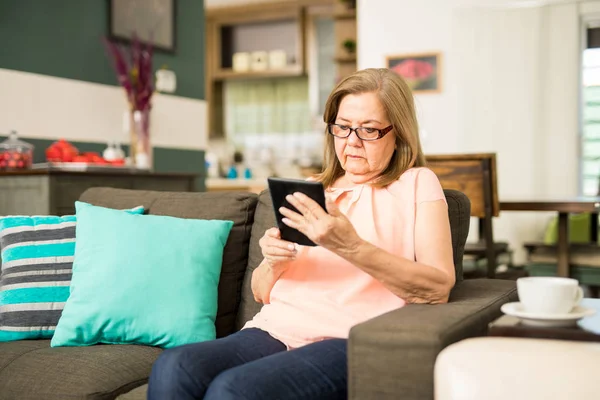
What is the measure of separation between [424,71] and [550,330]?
4.99 m

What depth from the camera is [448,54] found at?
5914 millimetres

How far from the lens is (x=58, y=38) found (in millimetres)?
4090

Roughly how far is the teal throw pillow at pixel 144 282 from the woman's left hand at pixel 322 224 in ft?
1.77

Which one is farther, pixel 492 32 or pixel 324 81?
pixel 324 81

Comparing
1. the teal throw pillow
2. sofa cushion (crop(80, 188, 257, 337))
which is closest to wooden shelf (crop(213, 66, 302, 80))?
sofa cushion (crop(80, 188, 257, 337))

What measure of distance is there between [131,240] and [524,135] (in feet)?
14.6

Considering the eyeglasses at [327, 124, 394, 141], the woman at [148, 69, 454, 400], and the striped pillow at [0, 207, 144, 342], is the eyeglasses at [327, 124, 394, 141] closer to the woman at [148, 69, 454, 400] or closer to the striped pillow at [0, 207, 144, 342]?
the woman at [148, 69, 454, 400]

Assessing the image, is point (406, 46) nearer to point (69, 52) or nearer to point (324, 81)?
point (324, 81)

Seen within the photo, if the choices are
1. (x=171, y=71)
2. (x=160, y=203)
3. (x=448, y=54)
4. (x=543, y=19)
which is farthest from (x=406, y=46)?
(x=160, y=203)

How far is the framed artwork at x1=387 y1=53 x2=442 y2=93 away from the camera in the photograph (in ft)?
19.5

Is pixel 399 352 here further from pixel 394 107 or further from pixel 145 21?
pixel 145 21

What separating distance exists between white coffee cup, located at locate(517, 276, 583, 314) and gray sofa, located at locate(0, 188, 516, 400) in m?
0.15

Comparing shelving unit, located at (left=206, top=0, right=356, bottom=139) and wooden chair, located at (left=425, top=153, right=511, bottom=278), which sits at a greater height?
shelving unit, located at (left=206, top=0, right=356, bottom=139)

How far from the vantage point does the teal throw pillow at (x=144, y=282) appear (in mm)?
1830
